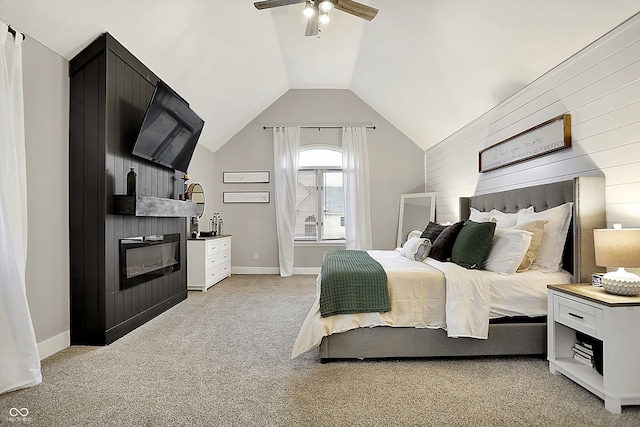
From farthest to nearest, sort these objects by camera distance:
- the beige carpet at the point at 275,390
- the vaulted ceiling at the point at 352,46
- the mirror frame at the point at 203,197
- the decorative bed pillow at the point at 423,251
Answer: the mirror frame at the point at 203,197, the decorative bed pillow at the point at 423,251, the vaulted ceiling at the point at 352,46, the beige carpet at the point at 275,390

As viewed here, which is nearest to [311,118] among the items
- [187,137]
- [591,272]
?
[187,137]

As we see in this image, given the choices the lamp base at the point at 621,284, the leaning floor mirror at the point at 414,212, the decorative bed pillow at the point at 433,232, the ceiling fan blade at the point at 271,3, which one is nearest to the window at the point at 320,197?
the leaning floor mirror at the point at 414,212

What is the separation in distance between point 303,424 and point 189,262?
3.71 m

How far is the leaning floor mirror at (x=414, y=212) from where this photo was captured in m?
5.93

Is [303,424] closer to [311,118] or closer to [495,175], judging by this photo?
[495,175]

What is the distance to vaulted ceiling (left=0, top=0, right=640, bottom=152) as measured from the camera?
103 inches

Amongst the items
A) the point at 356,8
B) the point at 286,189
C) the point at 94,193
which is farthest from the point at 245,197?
the point at 356,8

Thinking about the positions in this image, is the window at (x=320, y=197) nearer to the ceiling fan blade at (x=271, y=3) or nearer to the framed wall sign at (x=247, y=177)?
the framed wall sign at (x=247, y=177)

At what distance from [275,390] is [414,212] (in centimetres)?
460

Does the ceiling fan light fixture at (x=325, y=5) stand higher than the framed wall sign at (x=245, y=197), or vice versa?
the ceiling fan light fixture at (x=325, y=5)

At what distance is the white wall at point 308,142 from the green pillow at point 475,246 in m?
3.56

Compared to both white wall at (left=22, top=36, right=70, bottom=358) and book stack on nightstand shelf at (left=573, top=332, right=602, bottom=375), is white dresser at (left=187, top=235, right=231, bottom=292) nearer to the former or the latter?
white wall at (left=22, top=36, right=70, bottom=358)

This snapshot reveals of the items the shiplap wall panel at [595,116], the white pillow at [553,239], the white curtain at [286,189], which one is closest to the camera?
the shiplap wall panel at [595,116]

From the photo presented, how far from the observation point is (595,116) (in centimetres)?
261
